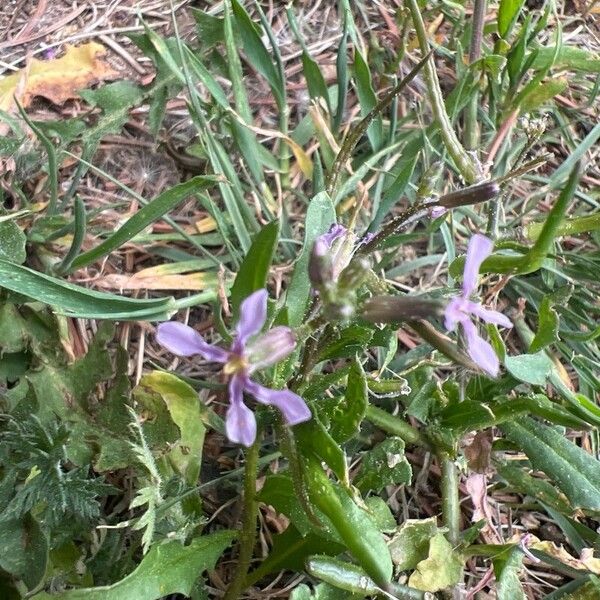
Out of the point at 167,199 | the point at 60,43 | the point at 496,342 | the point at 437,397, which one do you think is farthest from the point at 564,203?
the point at 60,43

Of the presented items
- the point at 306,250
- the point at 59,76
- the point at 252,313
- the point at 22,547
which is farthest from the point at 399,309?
the point at 59,76

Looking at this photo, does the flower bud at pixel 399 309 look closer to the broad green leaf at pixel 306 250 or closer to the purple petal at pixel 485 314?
the purple petal at pixel 485 314

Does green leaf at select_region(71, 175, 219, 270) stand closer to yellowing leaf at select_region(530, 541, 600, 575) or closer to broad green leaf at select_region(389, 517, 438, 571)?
broad green leaf at select_region(389, 517, 438, 571)

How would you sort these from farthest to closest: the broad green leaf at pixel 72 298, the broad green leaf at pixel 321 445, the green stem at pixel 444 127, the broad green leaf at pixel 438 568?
the green stem at pixel 444 127 → the broad green leaf at pixel 438 568 → the broad green leaf at pixel 72 298 → the broad green leaf at pixel 321 445

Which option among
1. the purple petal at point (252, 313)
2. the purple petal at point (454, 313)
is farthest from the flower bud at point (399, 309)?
the purple petal at point (252, 313)

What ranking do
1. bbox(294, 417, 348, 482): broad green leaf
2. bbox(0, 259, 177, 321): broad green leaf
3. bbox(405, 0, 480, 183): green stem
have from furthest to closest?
bbox(405, 0, 480, 183): green stem, bbox(0, 259, 177, 321): broad green leaf, bbox(294, 417, 348, 482): broad green leaf

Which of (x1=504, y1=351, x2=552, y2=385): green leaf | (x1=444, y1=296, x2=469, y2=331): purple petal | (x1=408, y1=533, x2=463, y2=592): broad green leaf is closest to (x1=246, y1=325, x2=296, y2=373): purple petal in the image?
(x1=444, y1=296, x2=469, y2=331): purple petal

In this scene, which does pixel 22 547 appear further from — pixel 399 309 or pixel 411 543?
pixel 399 309
